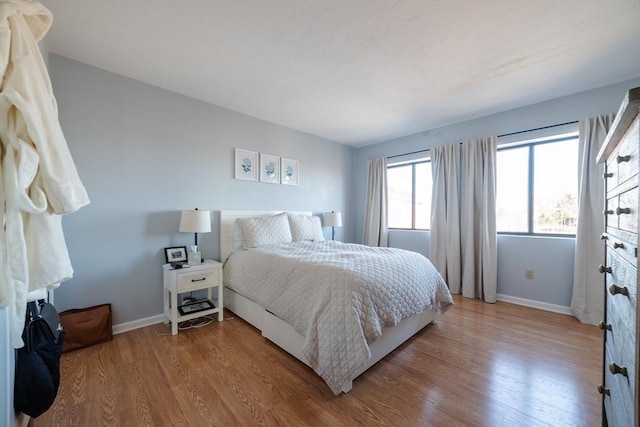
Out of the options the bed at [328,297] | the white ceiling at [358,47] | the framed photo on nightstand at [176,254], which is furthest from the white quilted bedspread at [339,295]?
the white ceiling at [358,47]

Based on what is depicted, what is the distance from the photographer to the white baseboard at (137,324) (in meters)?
2.28

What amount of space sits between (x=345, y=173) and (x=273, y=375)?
12.2 feet

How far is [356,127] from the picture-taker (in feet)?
12.5

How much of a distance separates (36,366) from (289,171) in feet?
10.1

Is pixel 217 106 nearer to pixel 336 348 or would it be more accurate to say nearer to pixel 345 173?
pixel 345 173

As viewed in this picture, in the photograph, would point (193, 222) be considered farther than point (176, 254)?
No

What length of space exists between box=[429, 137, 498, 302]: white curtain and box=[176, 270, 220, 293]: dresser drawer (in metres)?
3.06

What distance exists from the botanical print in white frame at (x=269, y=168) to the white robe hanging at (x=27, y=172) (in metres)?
2.46

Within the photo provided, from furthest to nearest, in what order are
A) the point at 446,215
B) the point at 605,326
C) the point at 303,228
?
the point at 446,215 → the point at 303,228 → the point at 605,326

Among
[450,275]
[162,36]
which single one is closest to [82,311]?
[162,36]

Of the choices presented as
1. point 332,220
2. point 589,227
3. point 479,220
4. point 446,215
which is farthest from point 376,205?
point 589,227

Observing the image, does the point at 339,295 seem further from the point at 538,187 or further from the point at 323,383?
the point at 538,187

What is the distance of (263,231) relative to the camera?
2.95 m

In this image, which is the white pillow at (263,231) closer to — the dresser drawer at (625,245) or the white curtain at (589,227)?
the dresser drawer at (625,245)
